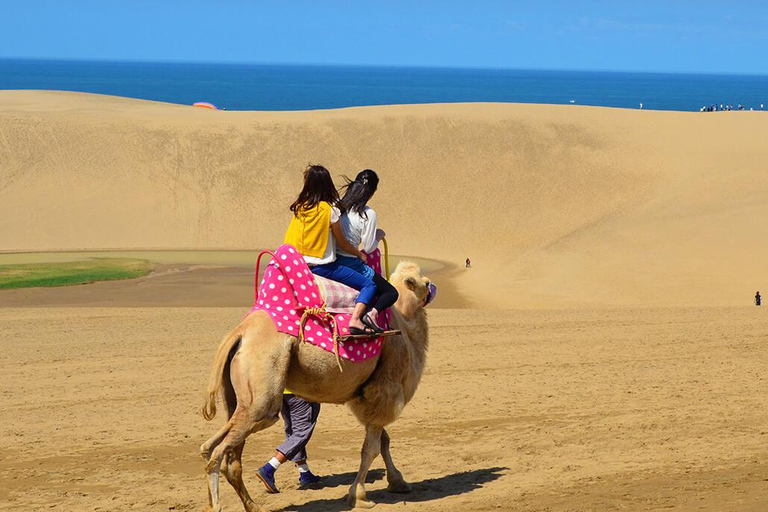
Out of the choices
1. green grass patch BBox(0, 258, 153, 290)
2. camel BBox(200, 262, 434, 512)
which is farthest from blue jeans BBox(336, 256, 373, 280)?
green grass patch BBox(0, 258, 153, 290)

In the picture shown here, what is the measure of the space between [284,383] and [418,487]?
6.44 ft

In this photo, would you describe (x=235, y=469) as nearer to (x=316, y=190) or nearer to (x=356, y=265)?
(x=356, y=265)

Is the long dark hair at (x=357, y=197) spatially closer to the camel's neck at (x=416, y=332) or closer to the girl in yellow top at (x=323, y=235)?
the girl in yellow top at (x=323, y=235)

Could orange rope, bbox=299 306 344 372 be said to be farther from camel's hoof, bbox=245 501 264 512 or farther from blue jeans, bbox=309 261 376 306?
camel's hoof, bbox=245 501 264 512

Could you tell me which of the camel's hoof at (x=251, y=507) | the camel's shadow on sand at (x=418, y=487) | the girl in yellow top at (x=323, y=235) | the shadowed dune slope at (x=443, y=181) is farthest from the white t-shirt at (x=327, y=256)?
the shadowed dune slope at (x=443, y=181)

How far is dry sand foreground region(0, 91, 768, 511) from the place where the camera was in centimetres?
984

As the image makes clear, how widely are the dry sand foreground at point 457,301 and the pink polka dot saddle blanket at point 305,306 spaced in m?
1.46

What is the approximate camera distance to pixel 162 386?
13.9m

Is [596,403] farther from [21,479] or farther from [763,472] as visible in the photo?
[21,479]

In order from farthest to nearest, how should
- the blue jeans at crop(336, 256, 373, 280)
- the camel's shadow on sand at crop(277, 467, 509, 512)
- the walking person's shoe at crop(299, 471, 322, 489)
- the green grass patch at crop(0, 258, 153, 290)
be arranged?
the green grass patch at crop(0, 258, 153, 290)
the walking person's shoe at crop(299, 471, 322, 489)
the camel's shadow on sand at crop(277, 467, 509, 512)
the blue jeans at crop(336, 256, 373, 280)

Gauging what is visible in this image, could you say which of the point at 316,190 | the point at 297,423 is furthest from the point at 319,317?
the point at 297,423

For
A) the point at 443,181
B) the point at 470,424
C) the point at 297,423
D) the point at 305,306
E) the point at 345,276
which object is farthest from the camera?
the point at 443,181

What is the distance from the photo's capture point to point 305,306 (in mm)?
8211

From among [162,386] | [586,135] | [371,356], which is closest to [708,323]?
[162,386]
